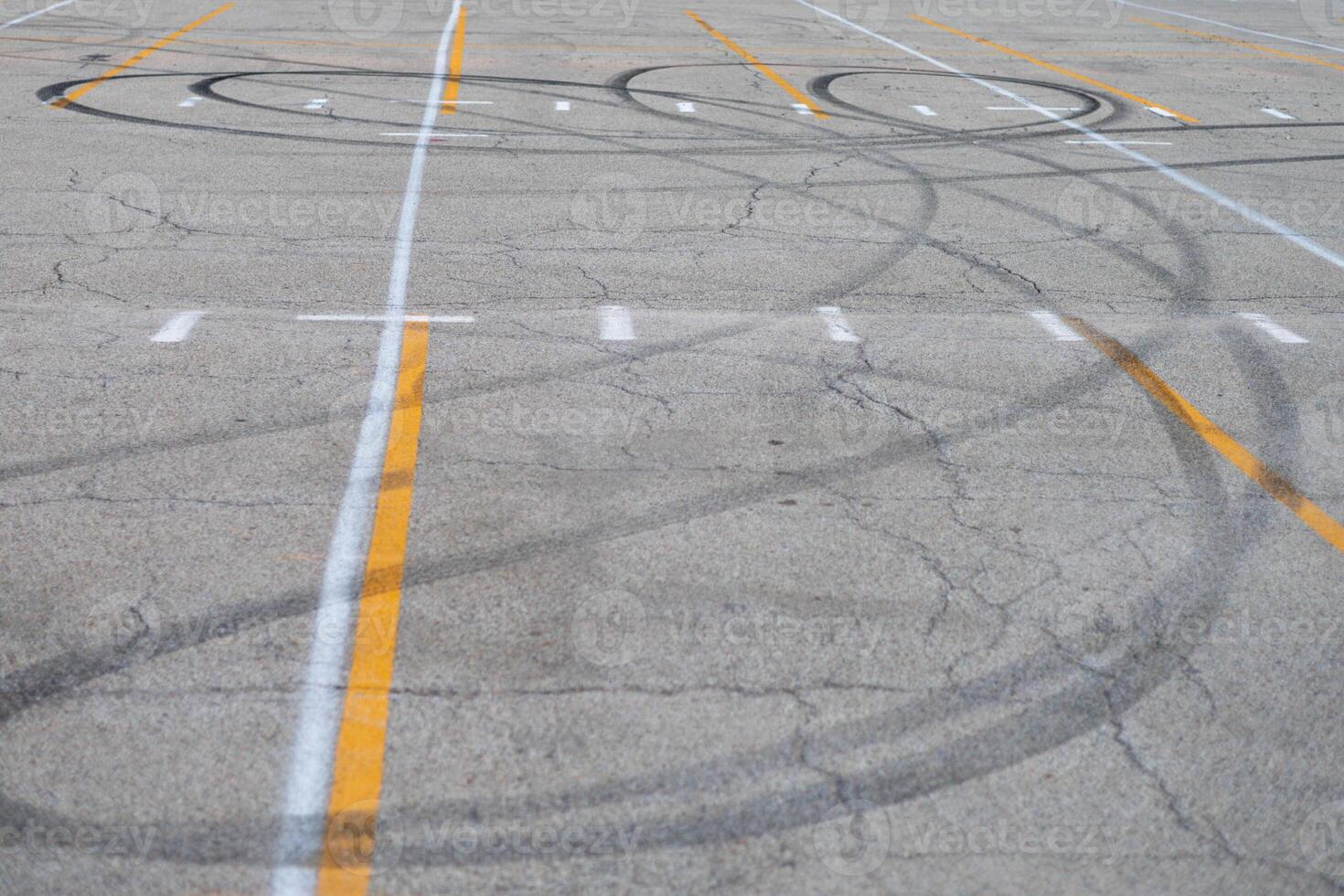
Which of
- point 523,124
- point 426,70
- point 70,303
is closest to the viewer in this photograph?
point 70,303

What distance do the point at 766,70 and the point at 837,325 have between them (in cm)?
1080

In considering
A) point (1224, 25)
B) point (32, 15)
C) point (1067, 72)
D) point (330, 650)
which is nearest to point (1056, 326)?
point (330, 650)

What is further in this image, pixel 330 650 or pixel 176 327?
pixel 176 327

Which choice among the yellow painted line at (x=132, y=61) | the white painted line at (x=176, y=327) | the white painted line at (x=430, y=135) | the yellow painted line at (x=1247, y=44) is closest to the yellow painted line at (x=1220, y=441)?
the white painted line at (x=176, y=327)

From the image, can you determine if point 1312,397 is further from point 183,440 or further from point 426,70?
point 426,70

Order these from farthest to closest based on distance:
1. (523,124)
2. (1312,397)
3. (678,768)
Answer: (523,124) < (1312,397) < (678,768)

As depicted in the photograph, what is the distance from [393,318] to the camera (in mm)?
8375

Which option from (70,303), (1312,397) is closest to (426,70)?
(70,303)

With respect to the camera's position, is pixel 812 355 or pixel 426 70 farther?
pixel 426 70

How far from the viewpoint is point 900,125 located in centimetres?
1465

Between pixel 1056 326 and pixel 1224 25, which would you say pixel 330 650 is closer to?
pixel 1056 326

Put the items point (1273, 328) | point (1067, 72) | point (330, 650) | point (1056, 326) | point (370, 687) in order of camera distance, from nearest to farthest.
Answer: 1. point (370, 687)
2. point (330, 650)
3. point (1056, 326)
4. point (1273, 328)
5. point (1067, 72)

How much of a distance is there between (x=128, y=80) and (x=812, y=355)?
11701 millimetres

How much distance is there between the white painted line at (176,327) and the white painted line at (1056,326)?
5.46 m
